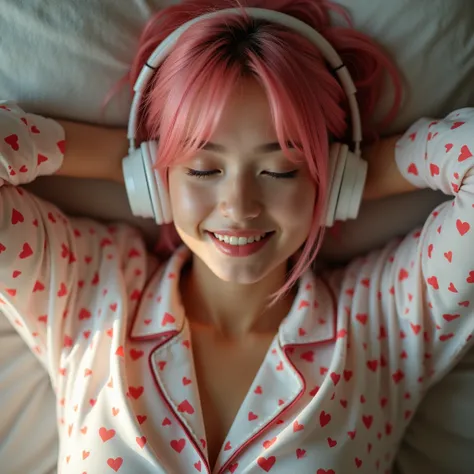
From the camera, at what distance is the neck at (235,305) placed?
115cm

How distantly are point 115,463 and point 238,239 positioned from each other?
0.39m

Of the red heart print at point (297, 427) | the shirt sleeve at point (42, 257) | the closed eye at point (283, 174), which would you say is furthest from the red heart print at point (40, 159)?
the red heart print at point (297, 427)

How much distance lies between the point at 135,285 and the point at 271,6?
0.54 m

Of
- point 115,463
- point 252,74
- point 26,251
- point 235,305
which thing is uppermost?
point 252,74

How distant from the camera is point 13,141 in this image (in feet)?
3.23

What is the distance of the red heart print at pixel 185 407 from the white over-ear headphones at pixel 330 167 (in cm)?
30

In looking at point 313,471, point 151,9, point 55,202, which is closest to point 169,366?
point 313,471

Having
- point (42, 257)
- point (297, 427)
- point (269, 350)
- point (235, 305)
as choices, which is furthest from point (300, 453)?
point (42, 257)

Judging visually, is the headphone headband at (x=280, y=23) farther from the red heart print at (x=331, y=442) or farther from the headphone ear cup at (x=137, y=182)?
the red heart print at (x=331, y=442)

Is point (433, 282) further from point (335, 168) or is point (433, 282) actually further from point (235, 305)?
point (235, 305)

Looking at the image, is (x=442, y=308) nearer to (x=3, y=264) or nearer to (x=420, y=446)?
(x=420, y=446)

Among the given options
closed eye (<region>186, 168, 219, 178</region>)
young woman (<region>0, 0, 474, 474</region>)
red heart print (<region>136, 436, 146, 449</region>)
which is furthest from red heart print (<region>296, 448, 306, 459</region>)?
closed eye (<region>186, 168, 219, 178</region>)

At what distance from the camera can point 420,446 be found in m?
1.19

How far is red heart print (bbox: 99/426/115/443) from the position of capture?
3.21ft
